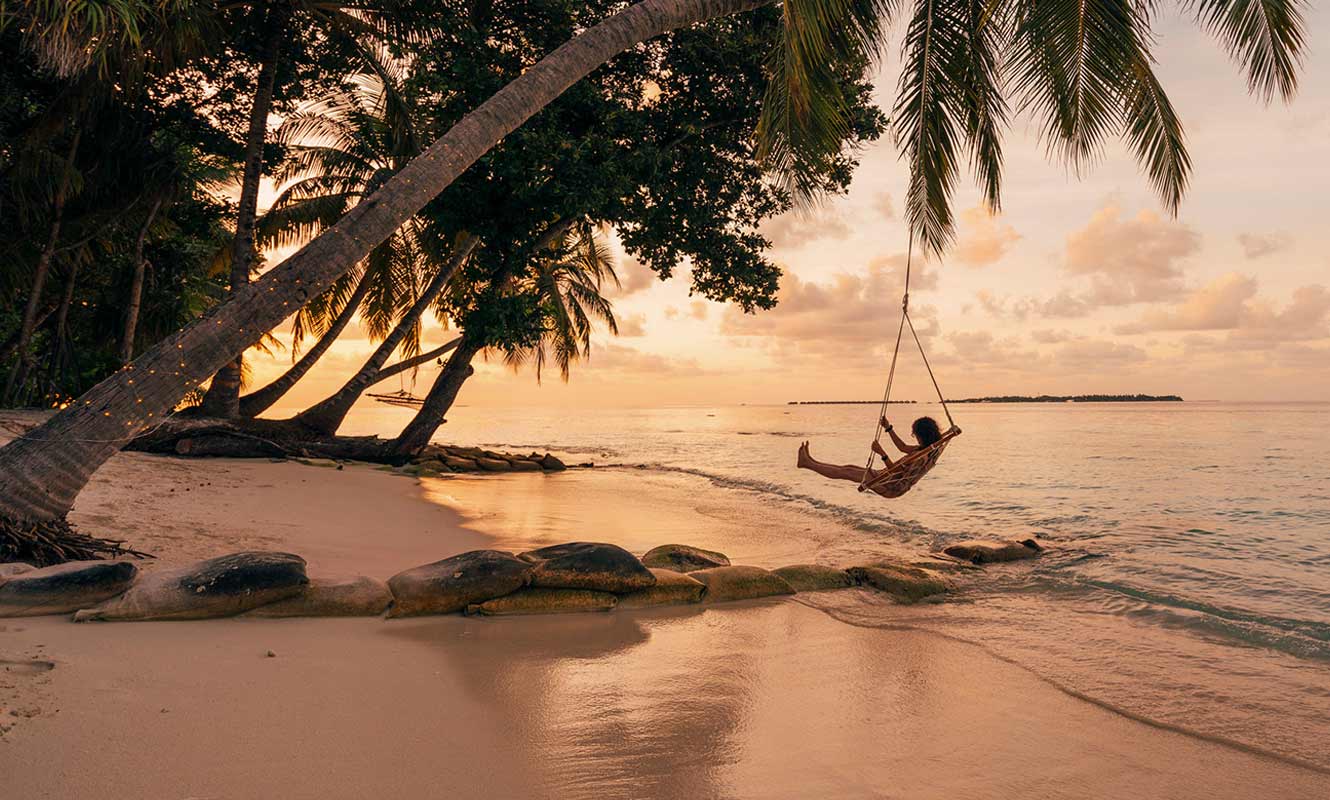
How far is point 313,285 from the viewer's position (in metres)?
5.31

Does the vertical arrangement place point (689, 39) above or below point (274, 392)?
above

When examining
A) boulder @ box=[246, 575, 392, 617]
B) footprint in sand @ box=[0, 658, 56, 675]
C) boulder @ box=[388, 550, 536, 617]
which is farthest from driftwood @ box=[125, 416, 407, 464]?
footprint in sand @ box=[0, 658, 56, 675]

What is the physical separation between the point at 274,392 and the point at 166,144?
5173 mm

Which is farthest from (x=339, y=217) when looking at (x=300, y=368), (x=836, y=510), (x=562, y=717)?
(x=562, y=717)

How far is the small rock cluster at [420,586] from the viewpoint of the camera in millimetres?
4340

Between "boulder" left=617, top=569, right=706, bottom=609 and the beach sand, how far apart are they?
0.28m

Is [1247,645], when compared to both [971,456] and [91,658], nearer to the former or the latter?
[91,658]

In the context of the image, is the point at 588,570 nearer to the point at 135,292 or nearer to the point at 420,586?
the point at 420,586

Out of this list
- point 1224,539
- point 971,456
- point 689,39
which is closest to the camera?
point 1224,539

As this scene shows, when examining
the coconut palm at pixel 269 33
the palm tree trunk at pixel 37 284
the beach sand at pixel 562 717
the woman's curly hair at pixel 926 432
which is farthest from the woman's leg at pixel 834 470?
the palm tree trunk at pixel 37 284

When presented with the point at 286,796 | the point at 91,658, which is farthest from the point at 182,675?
the point at 286,796

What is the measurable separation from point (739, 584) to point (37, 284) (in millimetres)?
15633

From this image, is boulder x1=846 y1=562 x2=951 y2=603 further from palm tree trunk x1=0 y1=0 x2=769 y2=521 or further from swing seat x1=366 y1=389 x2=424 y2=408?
swing seat x1=366 y1=389 x2=424 y2=408

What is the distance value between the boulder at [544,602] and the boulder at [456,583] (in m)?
0.06
